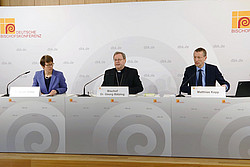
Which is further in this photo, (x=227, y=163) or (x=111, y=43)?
(x=111, y=43)

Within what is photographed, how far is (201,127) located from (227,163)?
0.45m

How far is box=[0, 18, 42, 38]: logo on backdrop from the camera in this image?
4.40m

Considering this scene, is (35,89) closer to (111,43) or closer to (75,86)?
(75,86)

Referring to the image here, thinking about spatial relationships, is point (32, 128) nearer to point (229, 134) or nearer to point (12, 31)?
point (12, 31)

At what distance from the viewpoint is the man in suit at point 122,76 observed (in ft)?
13.2

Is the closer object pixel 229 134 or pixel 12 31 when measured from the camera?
pixel 229 134

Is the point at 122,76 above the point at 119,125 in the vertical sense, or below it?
above

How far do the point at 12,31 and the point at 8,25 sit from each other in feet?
0.40

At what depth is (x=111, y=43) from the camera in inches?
169

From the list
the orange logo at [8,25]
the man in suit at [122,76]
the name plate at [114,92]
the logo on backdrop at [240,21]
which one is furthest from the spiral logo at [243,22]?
the orange logo at [8,25]

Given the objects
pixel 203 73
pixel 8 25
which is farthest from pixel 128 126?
pixel 8 25

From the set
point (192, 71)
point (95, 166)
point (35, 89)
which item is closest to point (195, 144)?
point (95, 166)

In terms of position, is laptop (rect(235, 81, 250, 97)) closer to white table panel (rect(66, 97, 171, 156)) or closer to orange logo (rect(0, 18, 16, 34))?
white table panel (rect(66, 97, 171, 156))

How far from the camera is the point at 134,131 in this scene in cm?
312
